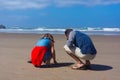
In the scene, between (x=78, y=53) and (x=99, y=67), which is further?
(x=99, y=67)

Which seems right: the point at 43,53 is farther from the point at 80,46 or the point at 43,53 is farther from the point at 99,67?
the point at 99,67

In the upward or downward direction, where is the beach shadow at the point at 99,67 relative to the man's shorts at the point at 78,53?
downward

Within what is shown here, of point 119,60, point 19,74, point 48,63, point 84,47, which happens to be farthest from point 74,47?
point 119,60

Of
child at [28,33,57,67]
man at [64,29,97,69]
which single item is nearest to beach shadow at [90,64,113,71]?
man at [64,29,97,69]

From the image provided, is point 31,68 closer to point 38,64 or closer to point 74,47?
point 38,64

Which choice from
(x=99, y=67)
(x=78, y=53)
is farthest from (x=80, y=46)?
(x=99, y=67)

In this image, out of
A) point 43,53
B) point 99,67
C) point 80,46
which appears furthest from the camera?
point 99,67

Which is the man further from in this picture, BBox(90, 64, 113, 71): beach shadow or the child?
the child

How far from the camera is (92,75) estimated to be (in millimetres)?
8016

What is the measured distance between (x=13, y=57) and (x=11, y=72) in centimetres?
291

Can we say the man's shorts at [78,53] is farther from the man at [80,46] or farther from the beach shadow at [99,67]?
the beach shadow at [99,67]

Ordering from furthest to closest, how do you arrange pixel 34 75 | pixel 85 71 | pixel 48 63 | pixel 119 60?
pixel 119 60 → pixel 48 63 → pixel 85 71 → pixel 34 75

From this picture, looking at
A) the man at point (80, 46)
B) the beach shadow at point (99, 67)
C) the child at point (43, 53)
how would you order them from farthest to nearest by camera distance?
the child at point (43, 53) → the beach shadow at point (99, 67) → the man at point (80, 46)

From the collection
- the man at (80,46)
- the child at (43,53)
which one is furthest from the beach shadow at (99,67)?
the child at (43,53)
